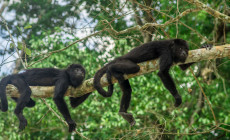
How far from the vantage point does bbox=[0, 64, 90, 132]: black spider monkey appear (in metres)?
5.78

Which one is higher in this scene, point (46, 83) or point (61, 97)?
point (46, 83)

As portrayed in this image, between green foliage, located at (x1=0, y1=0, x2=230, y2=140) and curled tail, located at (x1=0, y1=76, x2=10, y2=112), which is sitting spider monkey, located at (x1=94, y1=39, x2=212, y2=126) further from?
green foliage, located at (x1=0, y1=0, x2=230, y2=140)

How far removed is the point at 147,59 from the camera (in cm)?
588

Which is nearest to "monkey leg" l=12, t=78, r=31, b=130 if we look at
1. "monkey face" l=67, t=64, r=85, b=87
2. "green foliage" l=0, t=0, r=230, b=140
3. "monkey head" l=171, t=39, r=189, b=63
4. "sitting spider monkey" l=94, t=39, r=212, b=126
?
"monkey face" l=67, t=64, r=85, b=87

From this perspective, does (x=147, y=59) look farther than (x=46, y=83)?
No

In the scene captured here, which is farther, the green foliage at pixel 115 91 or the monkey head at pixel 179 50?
the green foliage at pixel 115 91

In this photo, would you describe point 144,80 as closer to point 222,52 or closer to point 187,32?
point 187,32

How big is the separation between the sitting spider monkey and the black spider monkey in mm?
775

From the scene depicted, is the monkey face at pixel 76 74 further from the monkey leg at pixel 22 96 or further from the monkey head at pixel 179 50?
the monkey head at pixel 179 50

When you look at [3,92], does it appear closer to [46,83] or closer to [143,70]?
[46,83]

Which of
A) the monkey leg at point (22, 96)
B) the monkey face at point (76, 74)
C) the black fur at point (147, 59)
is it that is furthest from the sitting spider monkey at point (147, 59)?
A: the monkey leg at point (22, 96)

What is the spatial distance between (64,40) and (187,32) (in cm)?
515

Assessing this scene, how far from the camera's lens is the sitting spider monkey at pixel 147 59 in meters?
5.61

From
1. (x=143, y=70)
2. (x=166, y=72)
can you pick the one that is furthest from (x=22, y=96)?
(x=166, y=72)
